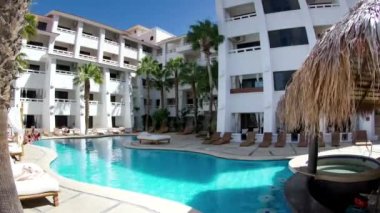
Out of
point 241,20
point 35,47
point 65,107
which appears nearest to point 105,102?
point 65,107

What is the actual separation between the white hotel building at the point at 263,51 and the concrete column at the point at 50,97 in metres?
18.9

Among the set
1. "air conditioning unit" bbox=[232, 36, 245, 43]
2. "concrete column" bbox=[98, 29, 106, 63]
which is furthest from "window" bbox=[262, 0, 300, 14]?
"concrete column" bbox=[98, 29, 106, 63]

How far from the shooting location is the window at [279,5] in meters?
24.5

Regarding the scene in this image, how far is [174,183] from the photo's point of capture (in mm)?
11898

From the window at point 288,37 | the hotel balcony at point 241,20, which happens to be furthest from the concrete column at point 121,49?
the window at point 288,37

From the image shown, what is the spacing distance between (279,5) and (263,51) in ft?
12.9

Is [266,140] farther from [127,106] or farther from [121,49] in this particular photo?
[121,49]

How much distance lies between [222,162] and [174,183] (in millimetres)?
4955

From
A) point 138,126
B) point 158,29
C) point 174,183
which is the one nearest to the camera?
point 174,183

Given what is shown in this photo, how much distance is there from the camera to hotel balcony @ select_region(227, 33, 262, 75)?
82.4 feet

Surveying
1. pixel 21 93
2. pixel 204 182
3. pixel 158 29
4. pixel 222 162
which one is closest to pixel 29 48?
pixel 21 93

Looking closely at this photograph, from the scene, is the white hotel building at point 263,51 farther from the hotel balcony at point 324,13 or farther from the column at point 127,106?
the column at point 127,106

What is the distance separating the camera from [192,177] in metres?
13.0

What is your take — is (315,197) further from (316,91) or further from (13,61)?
(13,61)
